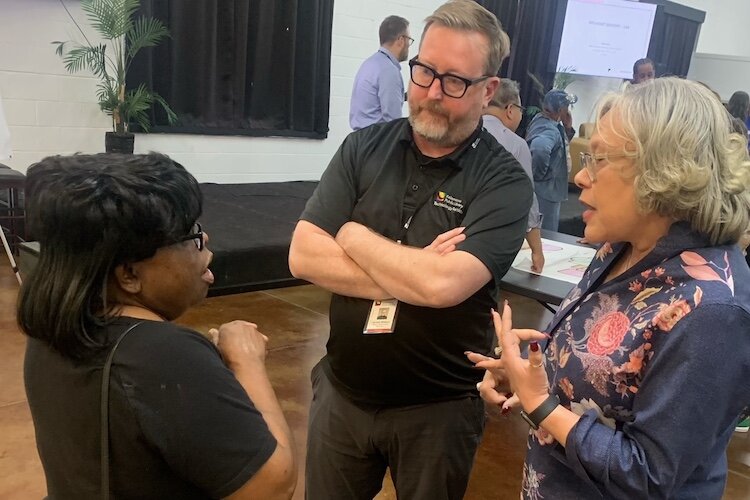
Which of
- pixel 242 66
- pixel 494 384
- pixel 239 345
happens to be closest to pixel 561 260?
pixel 494 384

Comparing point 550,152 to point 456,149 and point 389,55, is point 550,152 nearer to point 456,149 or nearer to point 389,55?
point 389,55

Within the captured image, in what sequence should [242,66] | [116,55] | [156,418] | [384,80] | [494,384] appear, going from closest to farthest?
[156,418] < [494,384] < [384,80] < [116,55] < [242,66]

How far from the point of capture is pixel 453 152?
1.61m

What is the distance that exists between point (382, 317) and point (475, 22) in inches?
29.0

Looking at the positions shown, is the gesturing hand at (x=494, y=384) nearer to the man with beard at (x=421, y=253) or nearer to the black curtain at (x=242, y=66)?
the man with beard at (x=421, y=253)

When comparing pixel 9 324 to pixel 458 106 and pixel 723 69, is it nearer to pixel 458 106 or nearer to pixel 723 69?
pixel 458 106

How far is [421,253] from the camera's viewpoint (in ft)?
4.86

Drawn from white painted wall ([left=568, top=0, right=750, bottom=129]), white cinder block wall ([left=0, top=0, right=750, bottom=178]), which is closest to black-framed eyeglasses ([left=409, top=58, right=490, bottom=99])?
white cinder block wall ([left=0, top=0, right=750, bottom=178])

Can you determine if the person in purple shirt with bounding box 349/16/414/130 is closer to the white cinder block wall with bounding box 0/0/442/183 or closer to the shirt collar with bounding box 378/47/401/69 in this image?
the shirt collar with bounding box 378/47/401/69

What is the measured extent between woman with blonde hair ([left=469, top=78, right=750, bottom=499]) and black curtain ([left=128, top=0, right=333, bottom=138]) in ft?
16.5

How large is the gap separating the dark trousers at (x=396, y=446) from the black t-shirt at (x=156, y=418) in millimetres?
659

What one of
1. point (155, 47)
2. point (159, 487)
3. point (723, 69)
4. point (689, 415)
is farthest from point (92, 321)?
point (723, 69)

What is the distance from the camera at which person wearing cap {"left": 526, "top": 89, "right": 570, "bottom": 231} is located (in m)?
4.16

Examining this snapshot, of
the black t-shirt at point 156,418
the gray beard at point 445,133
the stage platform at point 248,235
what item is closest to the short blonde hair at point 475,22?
the gray beard at point 445,133
